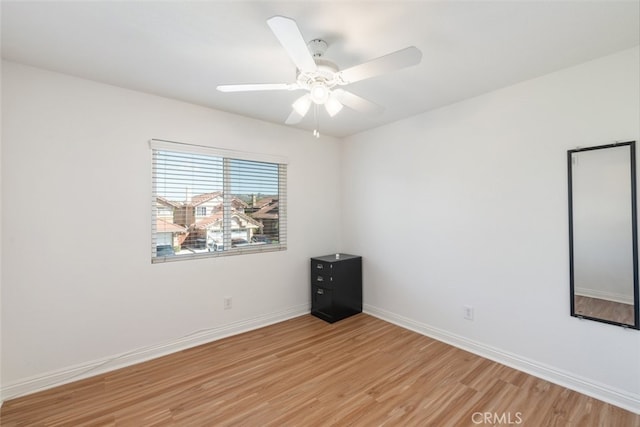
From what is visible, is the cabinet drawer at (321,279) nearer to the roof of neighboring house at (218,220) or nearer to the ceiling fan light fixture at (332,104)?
the roof of neighboring house at (218,220)

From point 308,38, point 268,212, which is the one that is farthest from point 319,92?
point 268,212

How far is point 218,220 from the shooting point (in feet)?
10.2

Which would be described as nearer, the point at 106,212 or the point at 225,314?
the point at 106,212

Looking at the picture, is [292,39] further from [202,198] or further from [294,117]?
[202,198]

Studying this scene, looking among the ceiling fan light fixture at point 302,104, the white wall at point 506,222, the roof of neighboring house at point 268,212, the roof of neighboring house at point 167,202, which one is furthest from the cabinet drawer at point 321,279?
the ceiling fan light fixture at point 302,104

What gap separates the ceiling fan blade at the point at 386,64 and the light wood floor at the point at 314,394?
7.02 feet

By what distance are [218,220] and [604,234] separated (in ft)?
10.9

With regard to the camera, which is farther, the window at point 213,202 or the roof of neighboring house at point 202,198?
the roof of neighboring house at point 202,198

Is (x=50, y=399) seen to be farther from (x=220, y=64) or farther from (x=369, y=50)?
(x=369, y=50)

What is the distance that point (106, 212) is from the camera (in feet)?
7.93

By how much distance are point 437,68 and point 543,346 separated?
2388 millimetres

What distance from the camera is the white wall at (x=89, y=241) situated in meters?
2.09

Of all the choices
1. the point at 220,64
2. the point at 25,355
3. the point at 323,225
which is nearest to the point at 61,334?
the point at 25,355

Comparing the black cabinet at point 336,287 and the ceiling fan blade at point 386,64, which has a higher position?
the ceiling fan blade at point 386,64
